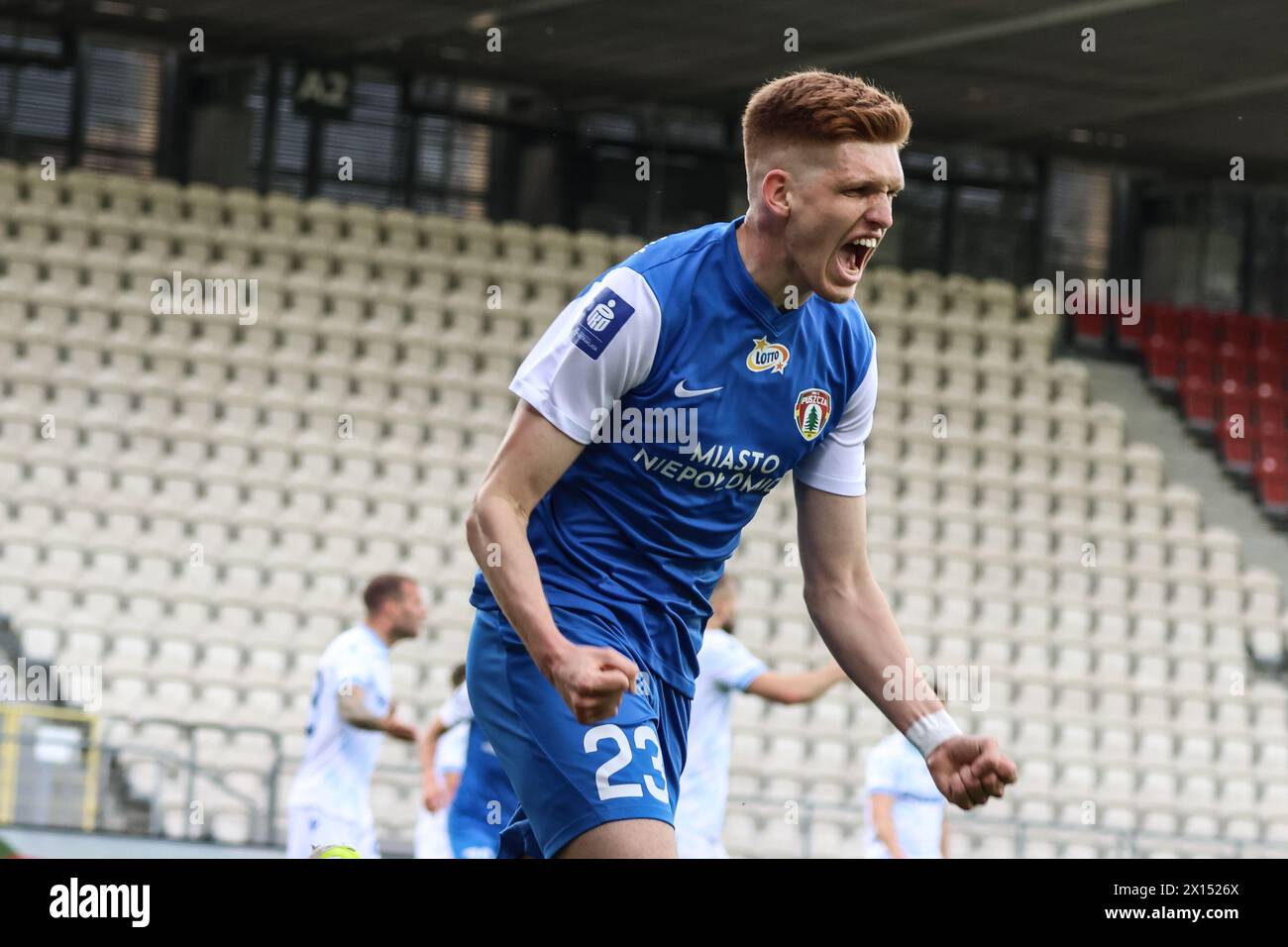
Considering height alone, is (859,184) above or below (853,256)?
above

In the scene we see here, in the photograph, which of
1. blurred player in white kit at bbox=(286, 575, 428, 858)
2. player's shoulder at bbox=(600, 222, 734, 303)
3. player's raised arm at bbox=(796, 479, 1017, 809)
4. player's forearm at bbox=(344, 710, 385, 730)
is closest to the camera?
player's shoulder at bbox=(600, 222, 734, 303)

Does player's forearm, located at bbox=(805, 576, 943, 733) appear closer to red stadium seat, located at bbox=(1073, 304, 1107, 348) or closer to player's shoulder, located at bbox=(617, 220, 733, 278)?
player's shoulder, located at bbox=(617, 220, 733, 278)

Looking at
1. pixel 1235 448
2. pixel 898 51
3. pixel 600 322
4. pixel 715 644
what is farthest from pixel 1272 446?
pixel 600 322

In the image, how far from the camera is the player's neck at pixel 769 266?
2.95m

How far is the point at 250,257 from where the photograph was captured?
15023 millimetres

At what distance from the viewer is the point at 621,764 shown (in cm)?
278

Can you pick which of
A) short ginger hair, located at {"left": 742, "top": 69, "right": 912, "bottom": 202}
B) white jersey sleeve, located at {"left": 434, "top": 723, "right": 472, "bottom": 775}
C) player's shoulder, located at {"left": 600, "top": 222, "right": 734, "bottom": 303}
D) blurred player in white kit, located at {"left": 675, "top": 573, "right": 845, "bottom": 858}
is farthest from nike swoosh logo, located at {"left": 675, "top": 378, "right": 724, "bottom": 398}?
white jersey sleeve, located at {"left": 434, "top": 723, "right": 472, "bottom": 775}

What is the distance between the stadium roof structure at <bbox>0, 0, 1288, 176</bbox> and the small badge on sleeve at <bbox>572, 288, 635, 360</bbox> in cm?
1108

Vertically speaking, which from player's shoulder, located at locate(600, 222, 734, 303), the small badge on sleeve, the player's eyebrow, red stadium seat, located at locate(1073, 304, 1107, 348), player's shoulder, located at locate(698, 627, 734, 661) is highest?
red stadium seat, located at locate(1073, 304, 1107, 348)

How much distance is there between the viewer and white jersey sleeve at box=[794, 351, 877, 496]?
314 centimetres

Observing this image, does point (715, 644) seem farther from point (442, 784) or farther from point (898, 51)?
point (898, 51)

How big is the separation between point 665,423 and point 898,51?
1225cm

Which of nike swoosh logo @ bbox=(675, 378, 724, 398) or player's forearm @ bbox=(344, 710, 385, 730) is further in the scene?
player's forearm @ bbox=(344, 710, 385, 730)

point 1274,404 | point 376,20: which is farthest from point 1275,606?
point 376,20
